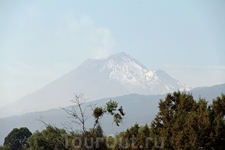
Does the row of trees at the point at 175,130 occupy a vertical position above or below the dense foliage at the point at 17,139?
below

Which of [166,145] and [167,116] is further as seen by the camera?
[167,116]

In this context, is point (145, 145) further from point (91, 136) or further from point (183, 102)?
point (91, 136)

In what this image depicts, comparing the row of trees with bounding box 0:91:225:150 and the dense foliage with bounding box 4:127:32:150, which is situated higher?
the dense foliage with bounding box 4:127:32:150

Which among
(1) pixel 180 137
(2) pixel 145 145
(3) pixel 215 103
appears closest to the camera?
(1) pixel 180 137

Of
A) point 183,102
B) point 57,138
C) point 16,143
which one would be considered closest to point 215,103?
point 183,102

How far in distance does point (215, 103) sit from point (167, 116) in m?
3.82

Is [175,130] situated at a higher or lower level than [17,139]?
lower

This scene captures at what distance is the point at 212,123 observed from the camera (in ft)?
88.3

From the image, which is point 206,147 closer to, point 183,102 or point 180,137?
point 180,137

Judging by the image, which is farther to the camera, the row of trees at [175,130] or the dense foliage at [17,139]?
the dense foliage at [17,139]

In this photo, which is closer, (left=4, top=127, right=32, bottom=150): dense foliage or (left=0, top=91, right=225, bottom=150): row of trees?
(left=0, top=91, right=225, bottom=150): row of trees

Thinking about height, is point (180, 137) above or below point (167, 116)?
below

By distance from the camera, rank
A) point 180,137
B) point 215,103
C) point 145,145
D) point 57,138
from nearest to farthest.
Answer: point 57,138 → point 180,137 → point 145,145 → point 215,103

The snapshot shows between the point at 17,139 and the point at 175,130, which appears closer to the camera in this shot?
the point at 175,130
